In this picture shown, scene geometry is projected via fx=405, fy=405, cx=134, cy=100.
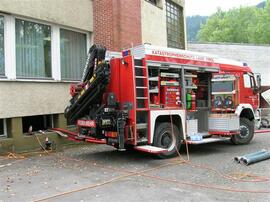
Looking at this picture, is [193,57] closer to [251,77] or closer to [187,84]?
[187,84]

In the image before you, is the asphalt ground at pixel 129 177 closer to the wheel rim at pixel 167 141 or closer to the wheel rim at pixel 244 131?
the wheel rim at pixel 167 141

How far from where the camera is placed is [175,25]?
2041 cm

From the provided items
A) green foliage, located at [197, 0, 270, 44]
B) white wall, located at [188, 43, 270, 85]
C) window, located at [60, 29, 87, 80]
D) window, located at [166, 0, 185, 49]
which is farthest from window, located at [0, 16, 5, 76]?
green foliage, located at [197, 0, 270, 44]

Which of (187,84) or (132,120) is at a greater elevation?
(187,84)

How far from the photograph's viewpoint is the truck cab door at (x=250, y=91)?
531 inches

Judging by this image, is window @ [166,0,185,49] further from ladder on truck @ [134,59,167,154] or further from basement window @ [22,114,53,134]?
ladder on truck @ [134,59,167,154]

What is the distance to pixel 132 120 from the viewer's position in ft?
32.7

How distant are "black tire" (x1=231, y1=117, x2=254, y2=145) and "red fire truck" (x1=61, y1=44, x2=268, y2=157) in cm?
47

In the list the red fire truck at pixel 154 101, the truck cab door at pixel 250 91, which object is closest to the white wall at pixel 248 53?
the truck cab door at pixel 250 91

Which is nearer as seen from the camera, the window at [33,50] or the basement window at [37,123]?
the window at [33,50]

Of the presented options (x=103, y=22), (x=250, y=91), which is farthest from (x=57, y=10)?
(x=250, y=91)

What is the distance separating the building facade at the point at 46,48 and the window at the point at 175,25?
327cm

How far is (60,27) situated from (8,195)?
7.77 meters

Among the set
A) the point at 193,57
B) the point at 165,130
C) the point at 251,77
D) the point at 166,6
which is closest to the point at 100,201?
the point at 165,130
